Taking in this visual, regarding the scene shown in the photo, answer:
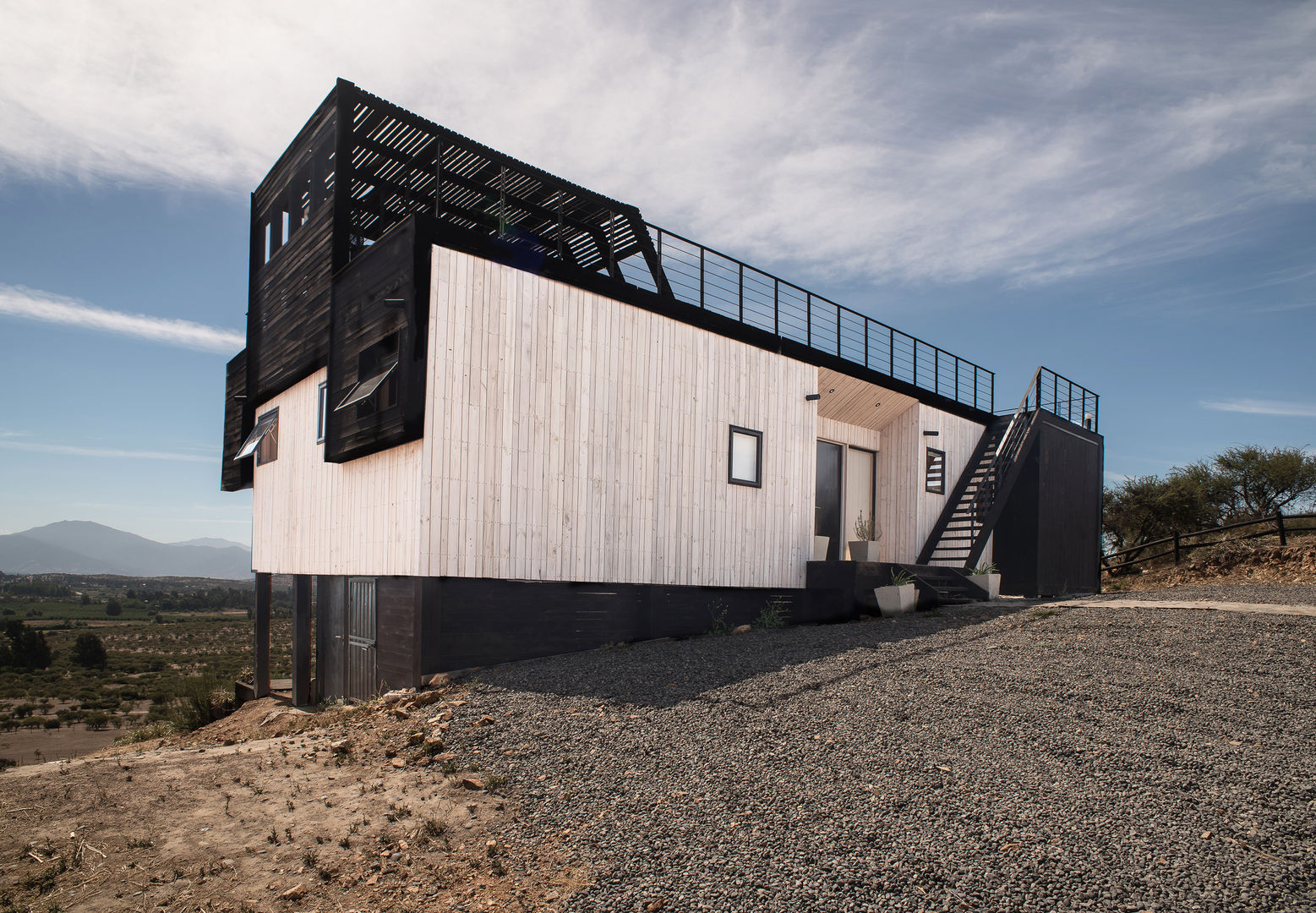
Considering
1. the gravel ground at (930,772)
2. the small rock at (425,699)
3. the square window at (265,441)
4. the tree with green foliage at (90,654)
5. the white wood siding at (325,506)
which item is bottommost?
the tree with green foliage at (90,654)

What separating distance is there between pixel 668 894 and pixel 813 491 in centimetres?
1126

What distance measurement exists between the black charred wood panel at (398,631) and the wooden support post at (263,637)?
713cm

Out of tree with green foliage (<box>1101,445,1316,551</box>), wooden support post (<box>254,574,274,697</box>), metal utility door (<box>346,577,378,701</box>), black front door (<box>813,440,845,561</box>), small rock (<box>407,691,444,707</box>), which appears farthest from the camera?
tree with green foliage (<box>1101,445,1316,551</box>)

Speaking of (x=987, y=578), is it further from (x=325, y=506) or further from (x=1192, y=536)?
(x=1192, y=536)

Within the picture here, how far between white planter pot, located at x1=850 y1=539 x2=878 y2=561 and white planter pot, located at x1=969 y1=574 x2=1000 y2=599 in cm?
195

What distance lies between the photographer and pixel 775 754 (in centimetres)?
624

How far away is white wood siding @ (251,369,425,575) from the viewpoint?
33.6 ft

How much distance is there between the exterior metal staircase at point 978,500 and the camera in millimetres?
17000

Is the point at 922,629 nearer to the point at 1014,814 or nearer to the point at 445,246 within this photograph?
the point at 1014,814

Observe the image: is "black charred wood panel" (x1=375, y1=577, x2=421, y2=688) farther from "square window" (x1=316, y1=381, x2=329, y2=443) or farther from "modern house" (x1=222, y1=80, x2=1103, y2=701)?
"square window" (x1=316, y1=381, x2=329, y2=443)

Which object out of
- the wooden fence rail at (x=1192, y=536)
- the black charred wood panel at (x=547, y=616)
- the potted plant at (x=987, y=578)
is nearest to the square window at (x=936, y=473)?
the potted plant at (x=987, y=578)

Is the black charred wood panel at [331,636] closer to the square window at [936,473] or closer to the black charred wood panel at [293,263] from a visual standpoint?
the black charred wood panel at [293,263]

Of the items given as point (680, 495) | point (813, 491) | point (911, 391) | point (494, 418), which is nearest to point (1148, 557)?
point (911, 391)

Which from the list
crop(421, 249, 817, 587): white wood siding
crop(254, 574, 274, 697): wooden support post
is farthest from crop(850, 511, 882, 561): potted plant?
crop(254, 574, 274, 697): wooden support post
